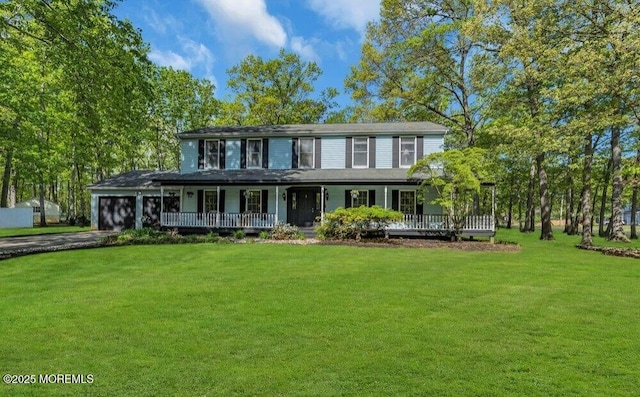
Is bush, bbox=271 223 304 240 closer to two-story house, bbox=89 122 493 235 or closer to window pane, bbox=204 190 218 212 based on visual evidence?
two-story house, bbox=89 122 493 235

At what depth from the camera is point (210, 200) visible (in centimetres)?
2069

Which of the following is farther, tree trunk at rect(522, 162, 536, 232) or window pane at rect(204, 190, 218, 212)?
tree trunk at rect(522, 162, 536, 232)

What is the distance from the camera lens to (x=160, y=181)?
64.1ft

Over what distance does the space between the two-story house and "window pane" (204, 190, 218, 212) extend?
0.05m

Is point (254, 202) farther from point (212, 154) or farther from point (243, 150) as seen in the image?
point (212, 154)

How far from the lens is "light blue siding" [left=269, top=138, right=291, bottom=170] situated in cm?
2089

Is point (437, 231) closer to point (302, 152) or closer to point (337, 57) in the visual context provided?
point (302, 152)

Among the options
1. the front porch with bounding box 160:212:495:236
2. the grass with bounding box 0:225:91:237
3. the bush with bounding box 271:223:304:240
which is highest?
the front porch with bounding box 160:212:495:236

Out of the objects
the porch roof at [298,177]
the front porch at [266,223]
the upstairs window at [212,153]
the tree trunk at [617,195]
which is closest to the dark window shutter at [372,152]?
the porch roof at [298,177]

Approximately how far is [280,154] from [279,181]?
2918 millimetres

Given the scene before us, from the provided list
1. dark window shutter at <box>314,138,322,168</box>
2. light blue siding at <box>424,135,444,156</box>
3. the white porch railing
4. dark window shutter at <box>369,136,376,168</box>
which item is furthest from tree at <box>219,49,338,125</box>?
light blue siding at <box>424,135,444,156</box>

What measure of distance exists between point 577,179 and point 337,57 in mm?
20877

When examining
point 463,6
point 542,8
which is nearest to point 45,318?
point 542,8

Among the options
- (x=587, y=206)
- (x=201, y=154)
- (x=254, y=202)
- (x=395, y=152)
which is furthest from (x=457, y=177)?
(x=201, y=154)
